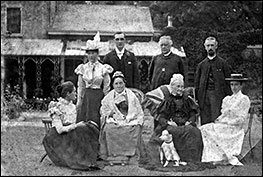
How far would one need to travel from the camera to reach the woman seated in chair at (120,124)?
6758 mm

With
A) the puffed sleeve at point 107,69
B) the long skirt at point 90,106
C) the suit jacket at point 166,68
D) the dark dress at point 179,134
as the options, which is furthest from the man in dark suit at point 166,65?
the long skirt at point 90,106

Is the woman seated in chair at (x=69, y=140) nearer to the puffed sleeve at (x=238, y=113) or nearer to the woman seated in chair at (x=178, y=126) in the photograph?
the woman seated in chair at (x=178, y=126)

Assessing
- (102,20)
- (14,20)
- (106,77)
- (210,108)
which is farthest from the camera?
(102,20)

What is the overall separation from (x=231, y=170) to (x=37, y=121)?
301 inches

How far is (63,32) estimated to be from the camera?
57.1 feet

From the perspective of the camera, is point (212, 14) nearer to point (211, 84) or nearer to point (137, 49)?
point (137, 49)

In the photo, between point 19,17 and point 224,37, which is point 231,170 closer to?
point 224,37

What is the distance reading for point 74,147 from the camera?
6.53 m

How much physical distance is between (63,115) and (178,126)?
1.66 m

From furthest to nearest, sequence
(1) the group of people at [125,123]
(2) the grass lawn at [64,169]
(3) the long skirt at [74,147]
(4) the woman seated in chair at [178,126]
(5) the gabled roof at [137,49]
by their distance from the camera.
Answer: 1. (5) the gabled roof at [137,49]
2. (4) the woman seated in chair at [178,126]
3. (1) the group of people at [125,123]
4. (3) the long skirt at [74,147]
5. (2) the grass lawn at [64,169]

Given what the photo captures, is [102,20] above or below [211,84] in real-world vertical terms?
above

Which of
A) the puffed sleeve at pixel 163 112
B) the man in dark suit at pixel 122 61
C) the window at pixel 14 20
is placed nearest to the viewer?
the puffed sleeve at pixel 163 112

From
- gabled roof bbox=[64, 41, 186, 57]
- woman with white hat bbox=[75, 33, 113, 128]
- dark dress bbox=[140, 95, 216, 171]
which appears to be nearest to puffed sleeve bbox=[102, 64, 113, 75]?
woman with white hat bbox=[75, 33, 113, 128]

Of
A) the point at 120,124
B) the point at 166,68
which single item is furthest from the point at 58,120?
the point at 166,68
